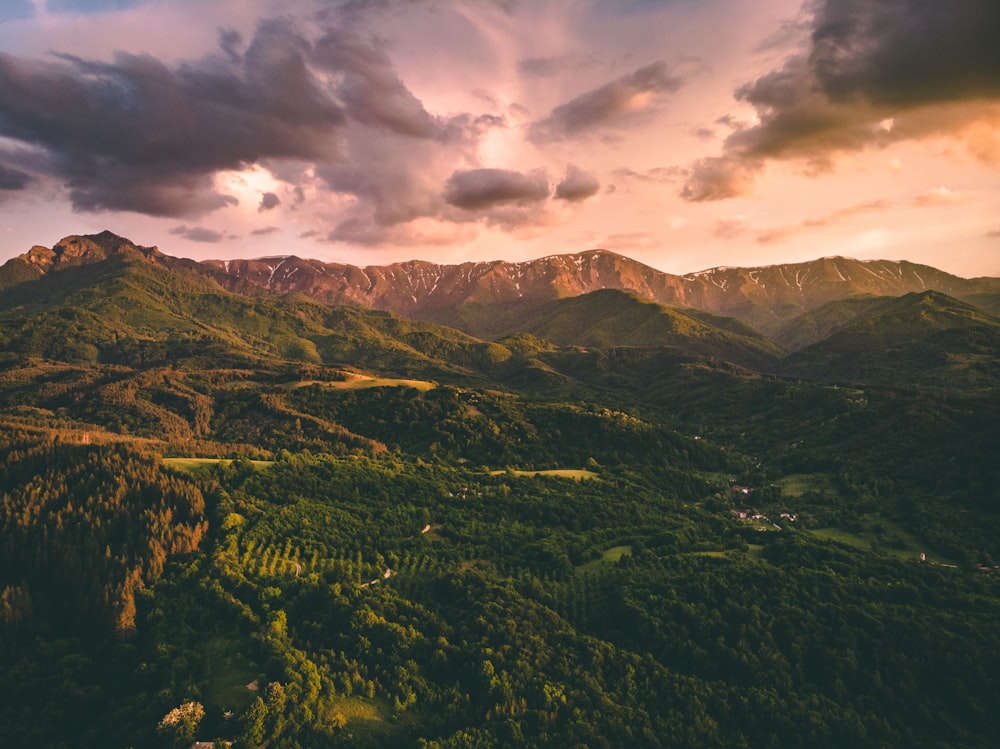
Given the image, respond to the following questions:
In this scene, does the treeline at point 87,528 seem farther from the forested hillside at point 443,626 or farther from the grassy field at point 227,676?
the grassy field at point 227,676

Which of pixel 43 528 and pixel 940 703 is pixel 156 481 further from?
pixel 940 703

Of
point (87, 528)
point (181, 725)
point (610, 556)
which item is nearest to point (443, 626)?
point (181, 725)

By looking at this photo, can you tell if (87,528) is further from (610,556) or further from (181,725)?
(610,556)

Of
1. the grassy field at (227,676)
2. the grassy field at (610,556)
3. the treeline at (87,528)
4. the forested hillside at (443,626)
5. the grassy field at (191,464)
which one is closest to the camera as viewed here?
the forested hillside at (443,626)

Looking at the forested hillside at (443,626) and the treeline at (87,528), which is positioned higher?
the treeline at (87,528)

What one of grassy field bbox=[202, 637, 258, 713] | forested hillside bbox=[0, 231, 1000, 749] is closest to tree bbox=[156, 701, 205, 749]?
forested hillside bbox=[0, 231, 1000, 749]

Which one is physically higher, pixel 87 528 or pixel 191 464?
pixel 191 464


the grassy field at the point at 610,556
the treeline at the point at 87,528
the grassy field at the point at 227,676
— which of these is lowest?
the grassy field at the point at 610,556

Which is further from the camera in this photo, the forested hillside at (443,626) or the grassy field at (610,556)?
the grassy field at (610,556)

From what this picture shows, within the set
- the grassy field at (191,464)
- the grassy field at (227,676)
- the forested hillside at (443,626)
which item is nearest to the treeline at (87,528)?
the forested hillside at (443,626)

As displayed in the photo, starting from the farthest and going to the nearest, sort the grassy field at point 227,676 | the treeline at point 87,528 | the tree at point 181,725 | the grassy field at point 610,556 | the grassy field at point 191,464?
the grassy field at point 191,464, the grassy field at point 610,556, the treeline at point 87,528, the grassy field at point 227,676, the tree at point 181,725

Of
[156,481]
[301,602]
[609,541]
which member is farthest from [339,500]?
[609,541]
